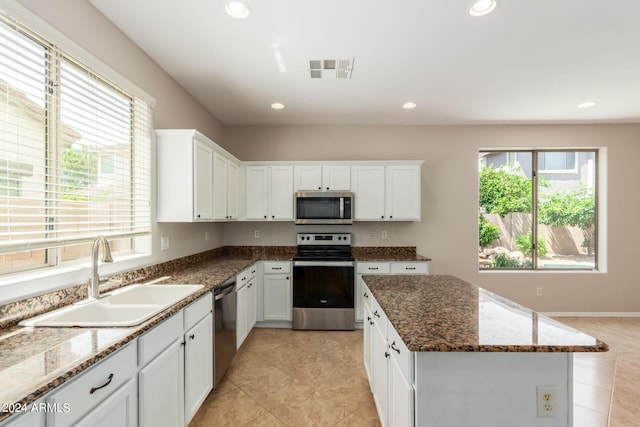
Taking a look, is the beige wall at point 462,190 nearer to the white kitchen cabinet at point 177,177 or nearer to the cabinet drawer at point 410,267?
the cabinet drawer at point 410,267

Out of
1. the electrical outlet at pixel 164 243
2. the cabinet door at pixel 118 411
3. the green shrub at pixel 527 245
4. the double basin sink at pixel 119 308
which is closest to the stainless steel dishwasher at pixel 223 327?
the double basin sink at pixel 119 308

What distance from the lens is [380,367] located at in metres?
1.88

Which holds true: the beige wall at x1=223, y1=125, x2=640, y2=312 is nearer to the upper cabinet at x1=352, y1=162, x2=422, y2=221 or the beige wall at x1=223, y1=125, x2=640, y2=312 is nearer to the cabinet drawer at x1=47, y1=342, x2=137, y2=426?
the upper cabinet at x1=352, y1=162, x2=422, y2=221

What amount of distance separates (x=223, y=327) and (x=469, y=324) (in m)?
1.87

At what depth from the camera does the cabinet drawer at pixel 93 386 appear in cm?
97

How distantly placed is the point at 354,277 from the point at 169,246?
208 cm

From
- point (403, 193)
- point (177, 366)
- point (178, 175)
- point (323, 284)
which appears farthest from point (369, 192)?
point (177, 366)

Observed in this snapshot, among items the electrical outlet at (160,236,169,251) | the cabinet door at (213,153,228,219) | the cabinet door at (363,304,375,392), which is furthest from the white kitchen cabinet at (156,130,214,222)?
the cabinet door at (363,304,375,392)

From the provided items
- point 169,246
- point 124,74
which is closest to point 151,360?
point 169,246

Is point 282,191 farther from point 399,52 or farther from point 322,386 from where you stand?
point 322,386

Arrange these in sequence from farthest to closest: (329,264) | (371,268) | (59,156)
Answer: (371,268) < (329,264) < (59,156)

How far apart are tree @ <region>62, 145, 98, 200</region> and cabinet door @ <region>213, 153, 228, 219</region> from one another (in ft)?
3.74

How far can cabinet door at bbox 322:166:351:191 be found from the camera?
393cm

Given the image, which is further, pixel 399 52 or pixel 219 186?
pixel 219 186
